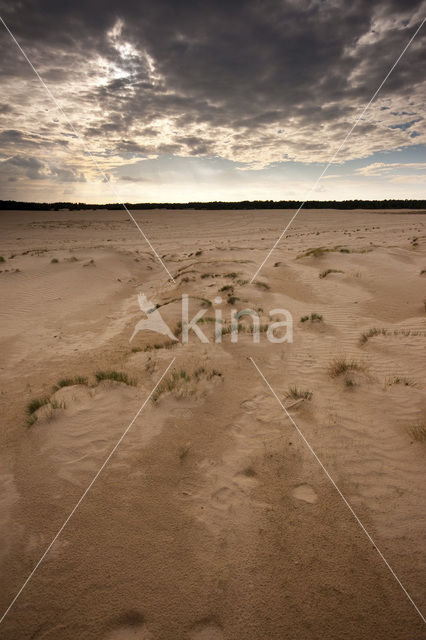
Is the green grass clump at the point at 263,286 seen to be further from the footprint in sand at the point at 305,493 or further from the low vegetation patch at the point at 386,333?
the footprint in sand at the point at 305,493

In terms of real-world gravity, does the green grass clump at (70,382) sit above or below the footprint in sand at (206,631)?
above

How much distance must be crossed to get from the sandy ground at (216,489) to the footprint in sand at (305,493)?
27mm

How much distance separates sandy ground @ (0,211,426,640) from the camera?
2.73 m

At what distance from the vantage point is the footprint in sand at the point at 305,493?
3674mm

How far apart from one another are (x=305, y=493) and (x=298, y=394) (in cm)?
212

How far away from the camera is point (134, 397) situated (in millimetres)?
5805

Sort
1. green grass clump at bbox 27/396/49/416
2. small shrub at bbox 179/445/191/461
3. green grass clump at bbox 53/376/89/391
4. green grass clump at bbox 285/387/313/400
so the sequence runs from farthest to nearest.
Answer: green grass clump at bbox 53/376/89/391, green grass clump at bbox 285/387/313/400, green grass clump at bbox 27/396/49/416, small shrub at bbox 179/445/191/461

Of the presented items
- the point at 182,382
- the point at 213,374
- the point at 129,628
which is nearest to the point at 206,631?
the point at 129,628

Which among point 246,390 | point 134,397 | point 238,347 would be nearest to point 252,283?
point 238,347

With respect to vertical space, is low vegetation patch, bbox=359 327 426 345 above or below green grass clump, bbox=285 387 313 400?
above

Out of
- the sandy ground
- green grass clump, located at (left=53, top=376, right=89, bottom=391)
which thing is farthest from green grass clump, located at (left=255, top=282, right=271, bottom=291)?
green grass clump, located at (left=53, top=376, right=89, bottom=391)

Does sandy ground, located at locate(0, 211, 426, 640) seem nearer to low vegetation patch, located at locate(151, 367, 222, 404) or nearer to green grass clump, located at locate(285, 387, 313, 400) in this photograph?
low vegetation patch, located at locate(151, 367, 222, 404)

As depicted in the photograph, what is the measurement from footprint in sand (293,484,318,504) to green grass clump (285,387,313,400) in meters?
1.93

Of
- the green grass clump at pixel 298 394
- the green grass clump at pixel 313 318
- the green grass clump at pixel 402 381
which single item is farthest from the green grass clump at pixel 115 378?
the green grass clump at pixel 313 318
